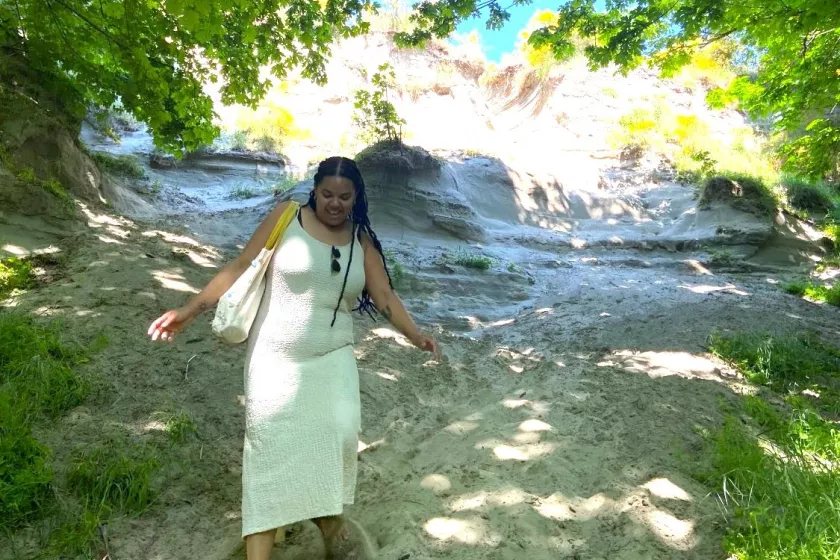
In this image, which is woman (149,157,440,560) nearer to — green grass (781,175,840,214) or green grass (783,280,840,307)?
green grass (783,280,840,307)

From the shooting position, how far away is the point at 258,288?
7.11ft

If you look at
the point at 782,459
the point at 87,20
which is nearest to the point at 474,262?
the point at 87,20

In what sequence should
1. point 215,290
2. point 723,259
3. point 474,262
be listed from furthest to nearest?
point 723,259, point 474,262, point 215,290

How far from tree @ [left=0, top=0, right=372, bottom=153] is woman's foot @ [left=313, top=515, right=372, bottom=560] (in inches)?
141

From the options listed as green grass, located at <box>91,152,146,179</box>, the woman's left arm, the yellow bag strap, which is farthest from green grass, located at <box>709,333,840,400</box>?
green grass, located at <box>91,152,146,179</box>

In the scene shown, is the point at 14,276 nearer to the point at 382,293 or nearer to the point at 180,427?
the point at 180,427

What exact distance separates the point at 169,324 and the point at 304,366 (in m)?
0.56

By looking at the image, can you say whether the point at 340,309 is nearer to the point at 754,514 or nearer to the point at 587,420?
the point at 754,514

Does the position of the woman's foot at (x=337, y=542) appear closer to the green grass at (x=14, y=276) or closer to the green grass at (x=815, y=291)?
the green grass at (x=14, y=276)

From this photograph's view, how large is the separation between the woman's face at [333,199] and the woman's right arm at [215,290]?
0.16 m

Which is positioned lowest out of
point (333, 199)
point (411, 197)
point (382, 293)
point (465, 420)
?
point (465, 420)

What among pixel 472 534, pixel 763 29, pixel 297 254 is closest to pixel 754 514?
pixel 472 534

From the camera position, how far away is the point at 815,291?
8.38 metres

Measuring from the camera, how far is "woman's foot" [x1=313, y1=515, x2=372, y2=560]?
221cm
